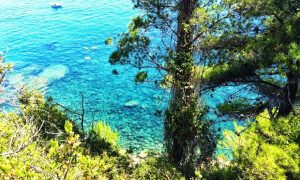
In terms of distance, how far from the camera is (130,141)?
53.4 ft

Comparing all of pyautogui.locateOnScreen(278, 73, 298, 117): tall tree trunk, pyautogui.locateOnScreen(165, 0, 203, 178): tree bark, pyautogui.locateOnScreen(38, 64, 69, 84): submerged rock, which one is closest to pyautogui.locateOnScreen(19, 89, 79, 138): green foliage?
pyautogui.locateOnScreen(165, 0, 203, 178): tree bark

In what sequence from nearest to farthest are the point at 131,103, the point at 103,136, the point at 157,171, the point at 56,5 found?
1. the point at 157,171
2. the point at 103,136
3. the point at 131,103
4. the point at 56,5

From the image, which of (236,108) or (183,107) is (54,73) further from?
(236,108)

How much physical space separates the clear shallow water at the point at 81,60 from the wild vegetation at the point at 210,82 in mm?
4465

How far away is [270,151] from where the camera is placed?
26.5 ft

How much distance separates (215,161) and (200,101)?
262 cm

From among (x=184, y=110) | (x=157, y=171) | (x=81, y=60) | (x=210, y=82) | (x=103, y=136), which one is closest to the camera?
(x=157, y=171)

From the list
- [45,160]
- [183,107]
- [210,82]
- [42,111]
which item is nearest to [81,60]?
[42,111]

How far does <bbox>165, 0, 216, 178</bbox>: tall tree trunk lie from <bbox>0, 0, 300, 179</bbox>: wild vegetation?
0.03 meters

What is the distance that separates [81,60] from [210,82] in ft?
50.3

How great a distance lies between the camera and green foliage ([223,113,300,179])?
7781 mm

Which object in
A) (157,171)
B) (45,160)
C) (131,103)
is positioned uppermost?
(45,160)

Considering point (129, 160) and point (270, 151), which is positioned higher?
point (270, 151)

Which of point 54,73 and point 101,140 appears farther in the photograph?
point 54,73
